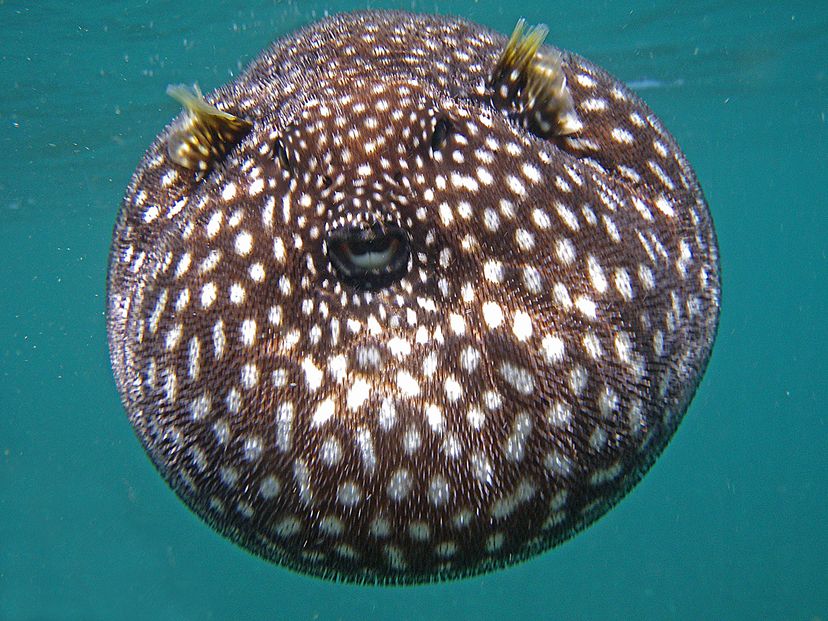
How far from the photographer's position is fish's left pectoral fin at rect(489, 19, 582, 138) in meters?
2.41

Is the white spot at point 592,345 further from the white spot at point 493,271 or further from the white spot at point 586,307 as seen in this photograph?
the white spot at point 493,271

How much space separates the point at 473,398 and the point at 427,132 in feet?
3.08

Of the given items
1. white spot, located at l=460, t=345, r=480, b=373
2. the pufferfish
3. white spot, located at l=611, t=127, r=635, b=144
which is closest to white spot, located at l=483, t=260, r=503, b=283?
the pufferfish

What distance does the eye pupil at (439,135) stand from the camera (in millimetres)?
2270

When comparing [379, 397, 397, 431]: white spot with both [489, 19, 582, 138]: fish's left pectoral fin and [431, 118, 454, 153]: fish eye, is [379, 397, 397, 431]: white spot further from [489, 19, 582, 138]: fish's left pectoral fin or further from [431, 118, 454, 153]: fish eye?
[489, 19, 582, 138]: fish's left pectoral fin

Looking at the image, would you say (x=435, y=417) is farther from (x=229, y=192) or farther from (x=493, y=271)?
(x=229, y=192)

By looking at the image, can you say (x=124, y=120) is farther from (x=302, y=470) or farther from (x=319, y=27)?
(x=302, y=470)

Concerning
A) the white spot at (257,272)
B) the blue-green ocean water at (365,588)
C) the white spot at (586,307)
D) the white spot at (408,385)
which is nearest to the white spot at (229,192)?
the white spot at (257,272)

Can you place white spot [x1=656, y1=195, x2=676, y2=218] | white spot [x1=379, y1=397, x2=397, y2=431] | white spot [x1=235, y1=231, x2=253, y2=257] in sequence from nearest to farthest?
white spot [x1=379, y1=397, x2=397, y2=431] < white spot [x1=235, y1=231, x2=253, y2=257] < white spot [x1=656, y1=195, x2=676, y2=218]

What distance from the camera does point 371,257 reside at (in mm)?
2107

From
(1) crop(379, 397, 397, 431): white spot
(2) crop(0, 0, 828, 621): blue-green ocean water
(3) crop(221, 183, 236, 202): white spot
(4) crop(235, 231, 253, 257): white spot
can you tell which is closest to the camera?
(1) crop(379, 397, 397, 431): white spot

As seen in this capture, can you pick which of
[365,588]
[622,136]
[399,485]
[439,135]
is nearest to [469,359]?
[399,485]

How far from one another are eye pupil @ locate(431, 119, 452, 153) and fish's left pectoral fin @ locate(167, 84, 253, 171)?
73 cm

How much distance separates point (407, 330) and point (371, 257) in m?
0.26
